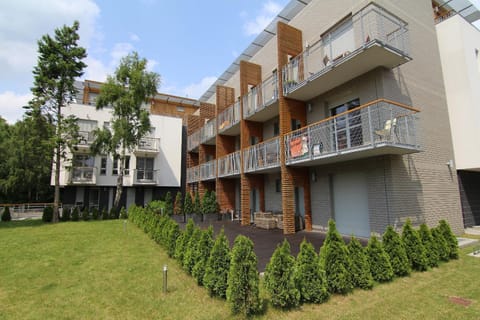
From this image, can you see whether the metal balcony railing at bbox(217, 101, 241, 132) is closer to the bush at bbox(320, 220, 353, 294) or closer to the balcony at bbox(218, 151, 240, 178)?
the balcony at bbox(218, 151, 240, 178)

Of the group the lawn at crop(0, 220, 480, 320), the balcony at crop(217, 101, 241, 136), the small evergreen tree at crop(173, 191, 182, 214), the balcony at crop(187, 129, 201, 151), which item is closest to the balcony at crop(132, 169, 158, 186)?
the balcony at crop(187, 129, 201, 151)

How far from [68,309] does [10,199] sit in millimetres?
33390

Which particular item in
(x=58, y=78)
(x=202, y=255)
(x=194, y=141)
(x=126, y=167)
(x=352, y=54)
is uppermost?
(x=58, y=78)

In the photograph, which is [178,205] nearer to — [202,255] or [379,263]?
[202,255]

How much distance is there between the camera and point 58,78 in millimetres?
16391

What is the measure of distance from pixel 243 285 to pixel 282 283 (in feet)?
2.22

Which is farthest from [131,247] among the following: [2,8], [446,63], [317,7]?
[446,63]

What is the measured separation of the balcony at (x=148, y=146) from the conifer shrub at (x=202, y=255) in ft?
67.1

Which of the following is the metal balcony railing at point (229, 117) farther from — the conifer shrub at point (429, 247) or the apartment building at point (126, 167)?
the conifer shrub at point (429, 247)

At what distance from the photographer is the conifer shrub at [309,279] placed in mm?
4121

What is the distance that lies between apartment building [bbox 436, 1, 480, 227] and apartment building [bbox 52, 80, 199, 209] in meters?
21.9

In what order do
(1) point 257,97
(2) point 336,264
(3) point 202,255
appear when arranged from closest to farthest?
(2) point 336,264 < (3) point 202,255 < (1) point 257,97

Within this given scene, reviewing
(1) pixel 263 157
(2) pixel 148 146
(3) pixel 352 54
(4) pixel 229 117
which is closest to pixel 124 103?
(2) pixel 148 146

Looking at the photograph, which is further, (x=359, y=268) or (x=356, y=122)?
(x=356, y=122)
